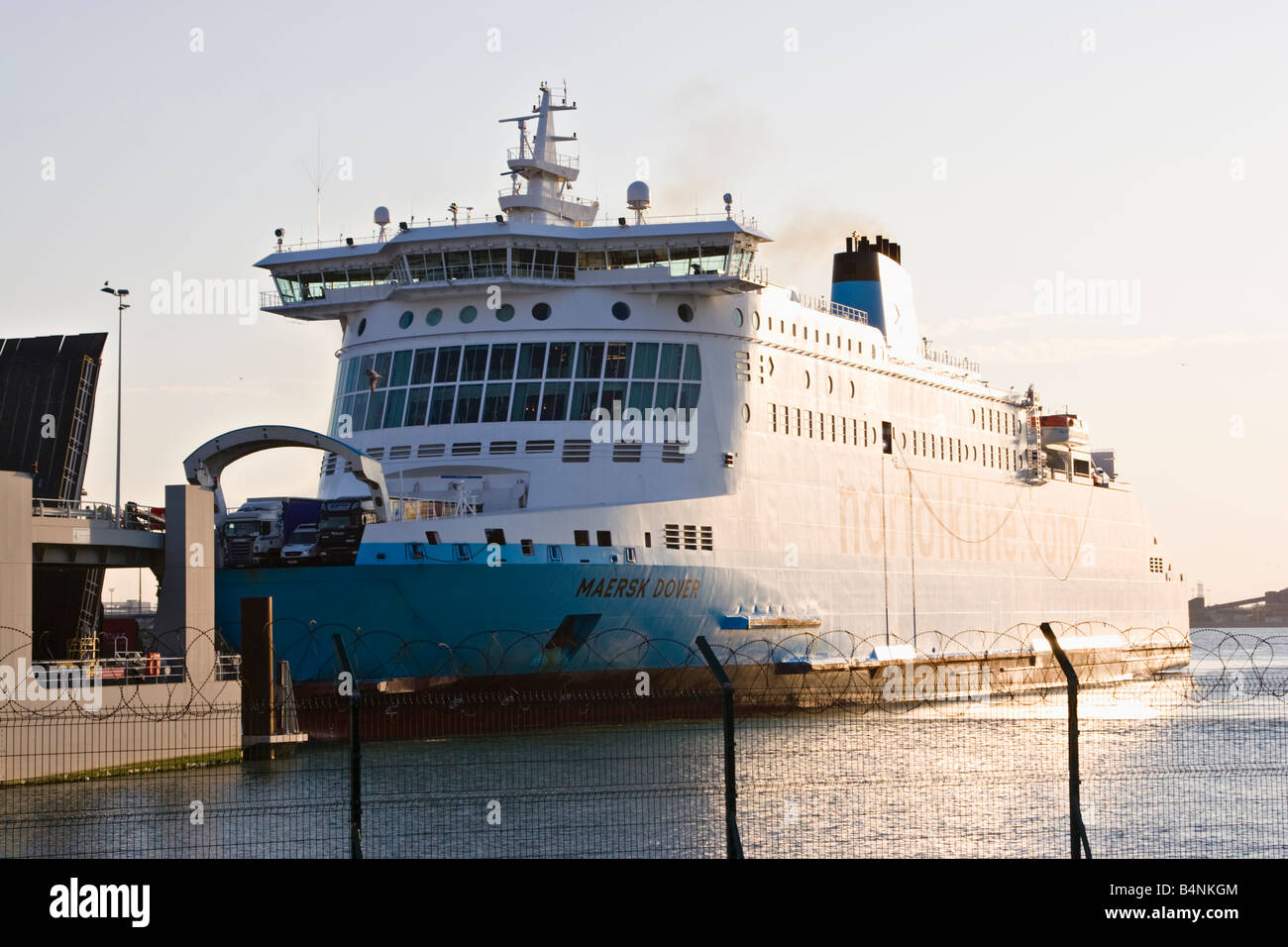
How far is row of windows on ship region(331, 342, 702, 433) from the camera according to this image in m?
38.8

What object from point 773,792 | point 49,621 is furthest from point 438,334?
point 773,792

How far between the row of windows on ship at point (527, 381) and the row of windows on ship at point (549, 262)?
67.8 inches

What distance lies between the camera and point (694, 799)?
25.4 meters

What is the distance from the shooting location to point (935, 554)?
51.0 metres

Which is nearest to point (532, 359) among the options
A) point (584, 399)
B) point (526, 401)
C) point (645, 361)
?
point (526, 401)

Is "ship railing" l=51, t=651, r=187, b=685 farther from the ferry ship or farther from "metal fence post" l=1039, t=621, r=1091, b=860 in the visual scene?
"metal fence post" l=1039, t=621, r=1091, b=860

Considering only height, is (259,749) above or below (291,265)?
below

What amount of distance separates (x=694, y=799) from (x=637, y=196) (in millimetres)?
19676

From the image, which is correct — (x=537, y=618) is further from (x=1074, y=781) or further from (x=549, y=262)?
(x=1074, y=781)

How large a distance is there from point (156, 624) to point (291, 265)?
13972mm

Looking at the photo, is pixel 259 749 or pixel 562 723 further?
pixel 562 723

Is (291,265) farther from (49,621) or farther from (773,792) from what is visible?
(773,792)

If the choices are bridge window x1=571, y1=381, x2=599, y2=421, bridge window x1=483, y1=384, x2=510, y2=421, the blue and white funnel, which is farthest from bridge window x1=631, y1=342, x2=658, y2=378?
the blue and white funnel
